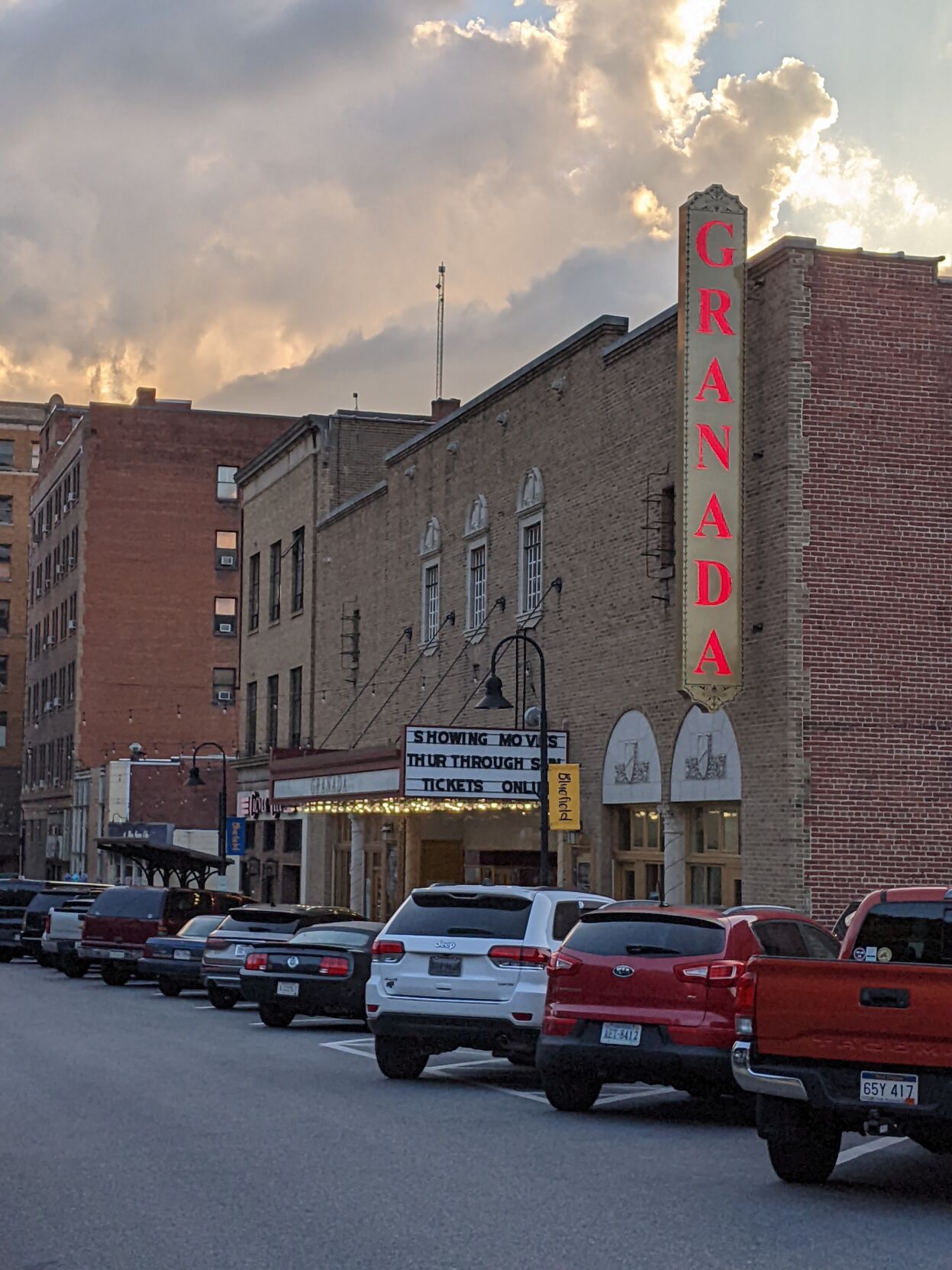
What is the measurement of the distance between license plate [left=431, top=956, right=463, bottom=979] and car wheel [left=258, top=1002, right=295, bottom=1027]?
6.40 meters

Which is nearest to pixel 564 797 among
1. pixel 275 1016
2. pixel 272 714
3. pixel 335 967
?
pixel 275 1016

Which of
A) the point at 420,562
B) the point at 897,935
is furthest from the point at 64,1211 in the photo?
the point at 420,562

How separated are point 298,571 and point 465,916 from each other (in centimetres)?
3522

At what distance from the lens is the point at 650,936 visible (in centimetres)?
1435

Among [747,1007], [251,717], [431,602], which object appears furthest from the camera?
[251,717]

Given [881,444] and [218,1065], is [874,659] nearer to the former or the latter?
[881,444]

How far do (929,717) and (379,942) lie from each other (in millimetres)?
10894

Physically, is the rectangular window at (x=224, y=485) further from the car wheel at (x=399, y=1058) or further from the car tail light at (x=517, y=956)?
the car tail light at (x=517, y=956)

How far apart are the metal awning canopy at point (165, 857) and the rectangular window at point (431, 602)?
1228cm

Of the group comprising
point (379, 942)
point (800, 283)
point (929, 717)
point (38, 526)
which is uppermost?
point (38, 526)

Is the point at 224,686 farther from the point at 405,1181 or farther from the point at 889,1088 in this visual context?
the point at 889,1088

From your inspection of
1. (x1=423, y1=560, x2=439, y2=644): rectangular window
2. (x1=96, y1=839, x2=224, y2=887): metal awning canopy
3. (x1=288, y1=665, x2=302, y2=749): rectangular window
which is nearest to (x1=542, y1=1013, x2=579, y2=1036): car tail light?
(x1=423, y1=560, x2=439, y2=644): rectangular window

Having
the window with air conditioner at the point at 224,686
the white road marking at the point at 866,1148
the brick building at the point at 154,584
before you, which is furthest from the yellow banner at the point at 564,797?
the window with air conditioner at the point at 224,686

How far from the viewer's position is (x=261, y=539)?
5584 cm
